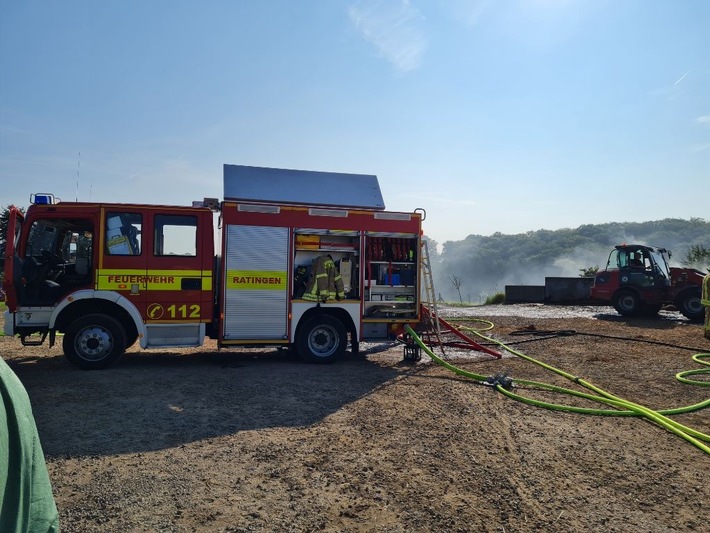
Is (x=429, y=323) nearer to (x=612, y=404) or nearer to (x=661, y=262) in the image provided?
(x=612, y=404)

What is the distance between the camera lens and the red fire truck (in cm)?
793

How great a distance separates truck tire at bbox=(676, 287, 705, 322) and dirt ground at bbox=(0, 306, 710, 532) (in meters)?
10.3

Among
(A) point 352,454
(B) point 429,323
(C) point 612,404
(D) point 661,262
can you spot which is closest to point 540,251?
(D) point 661,262

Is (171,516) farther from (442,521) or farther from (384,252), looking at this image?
(384,252)

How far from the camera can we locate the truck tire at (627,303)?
1778 cm

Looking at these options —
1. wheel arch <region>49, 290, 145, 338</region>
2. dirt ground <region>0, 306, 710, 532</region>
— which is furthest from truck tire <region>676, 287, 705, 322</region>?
wheel arch <region>49, 290, 145, 338</region>

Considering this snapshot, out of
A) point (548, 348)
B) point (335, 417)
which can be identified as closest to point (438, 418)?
point (335, 417)

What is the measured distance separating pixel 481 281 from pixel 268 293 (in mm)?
129770

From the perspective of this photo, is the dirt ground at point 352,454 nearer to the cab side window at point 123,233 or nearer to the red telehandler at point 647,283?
the cab side window at point 123,233

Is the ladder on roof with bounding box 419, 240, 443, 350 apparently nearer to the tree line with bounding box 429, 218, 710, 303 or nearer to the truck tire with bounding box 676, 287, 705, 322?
the truck tire with bounding box 676, 287, 705, 322

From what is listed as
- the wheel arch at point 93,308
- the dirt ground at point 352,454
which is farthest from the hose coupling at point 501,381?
the wheel arch at point 93,308

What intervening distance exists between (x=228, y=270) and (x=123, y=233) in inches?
69.2

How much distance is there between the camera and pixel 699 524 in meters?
3.42

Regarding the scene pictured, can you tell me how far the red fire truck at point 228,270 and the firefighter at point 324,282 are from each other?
24 millimetres
